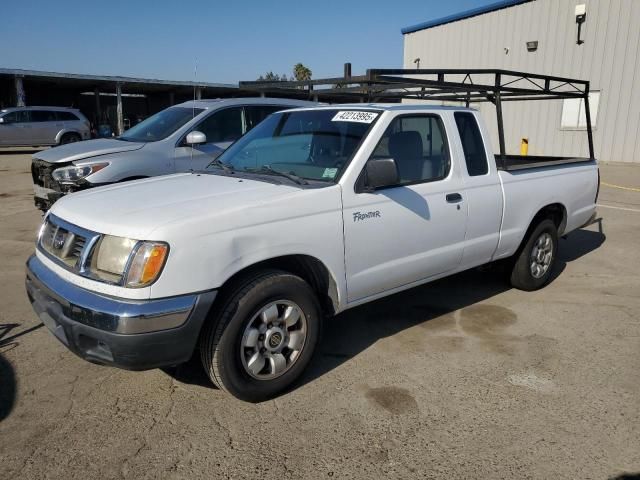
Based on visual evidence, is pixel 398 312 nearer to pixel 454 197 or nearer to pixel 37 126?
pixel 454 197

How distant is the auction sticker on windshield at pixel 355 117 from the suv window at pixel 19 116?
2125cm

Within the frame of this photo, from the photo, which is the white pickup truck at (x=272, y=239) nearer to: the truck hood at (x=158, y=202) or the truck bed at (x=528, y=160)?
the truck hood at (x=158, y=202)

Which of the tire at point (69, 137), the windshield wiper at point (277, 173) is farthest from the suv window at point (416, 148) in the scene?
the tire at point (69, 137)

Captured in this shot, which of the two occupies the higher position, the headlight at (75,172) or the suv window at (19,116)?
the suv window at (19,116)

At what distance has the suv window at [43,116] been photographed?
21.4 metres

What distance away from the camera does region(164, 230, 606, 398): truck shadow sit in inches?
146

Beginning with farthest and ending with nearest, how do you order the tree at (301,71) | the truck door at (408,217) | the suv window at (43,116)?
1. the tree at (301,71)
2. the suv window at (43,116)
3. the truck door at (408,217)

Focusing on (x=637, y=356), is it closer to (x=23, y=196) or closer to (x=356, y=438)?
(x=356, y=438)

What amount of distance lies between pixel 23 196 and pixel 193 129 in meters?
5.76

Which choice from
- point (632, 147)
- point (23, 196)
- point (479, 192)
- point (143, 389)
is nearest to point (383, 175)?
point (479, 192)

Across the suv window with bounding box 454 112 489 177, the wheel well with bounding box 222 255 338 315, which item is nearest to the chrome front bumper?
the wheel well with bounding box 222 255 338 315

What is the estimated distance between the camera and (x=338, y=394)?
3.36 metres

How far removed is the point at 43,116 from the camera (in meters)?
21.6

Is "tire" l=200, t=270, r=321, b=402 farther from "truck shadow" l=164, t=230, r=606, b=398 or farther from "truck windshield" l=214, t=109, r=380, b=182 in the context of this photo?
"truck windshield" l=214, t=109, r=380, b=182
